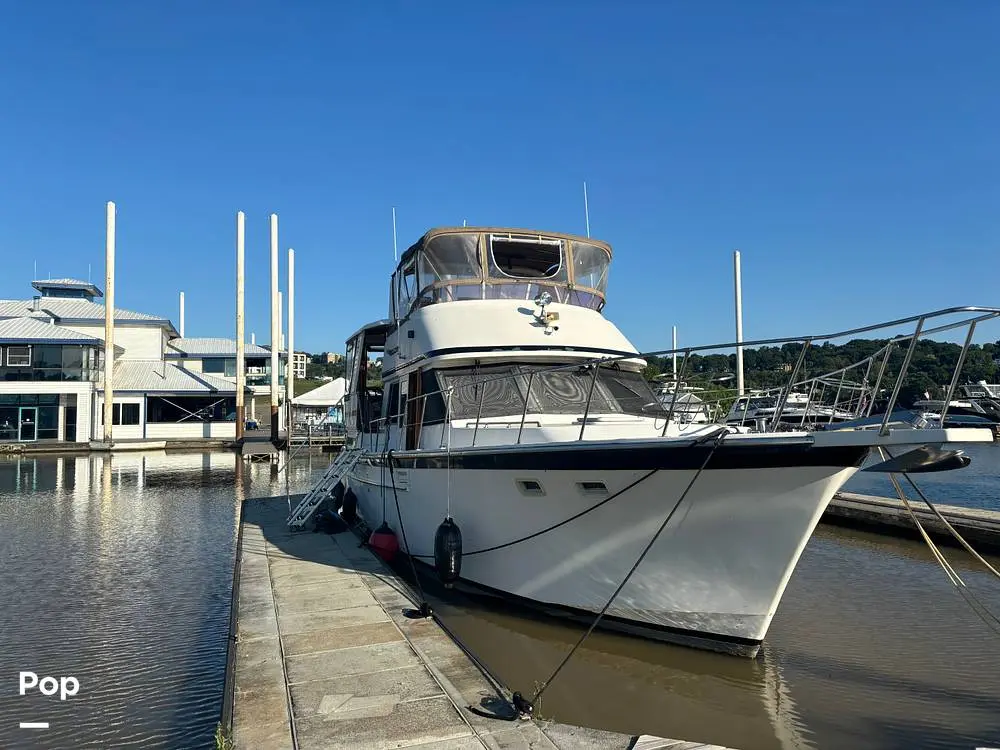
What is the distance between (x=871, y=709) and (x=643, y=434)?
10.7 ft

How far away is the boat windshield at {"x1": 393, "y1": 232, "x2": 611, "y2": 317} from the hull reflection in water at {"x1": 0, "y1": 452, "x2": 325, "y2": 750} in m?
5.21

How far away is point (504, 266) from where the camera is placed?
33.4ft

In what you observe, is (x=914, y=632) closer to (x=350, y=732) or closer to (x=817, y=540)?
(x=817, y=540)

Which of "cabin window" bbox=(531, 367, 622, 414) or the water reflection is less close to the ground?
"cabin window" bbox=(531, 367, 622, 414)

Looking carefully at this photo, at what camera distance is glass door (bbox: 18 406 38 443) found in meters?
33.7

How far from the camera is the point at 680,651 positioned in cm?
657

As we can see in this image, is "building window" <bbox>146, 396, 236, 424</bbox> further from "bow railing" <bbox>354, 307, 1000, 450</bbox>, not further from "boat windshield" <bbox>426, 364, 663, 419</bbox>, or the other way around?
"boat windshield" <bbox>426, 364, 663, 419</bbox>

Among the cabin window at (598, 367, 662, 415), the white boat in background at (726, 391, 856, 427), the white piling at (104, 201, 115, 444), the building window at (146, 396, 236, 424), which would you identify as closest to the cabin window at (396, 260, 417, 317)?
the cabin window at (598, 367, 662, 415)

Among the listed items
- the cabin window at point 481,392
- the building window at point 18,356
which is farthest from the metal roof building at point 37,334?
the cabin window at point 481,392

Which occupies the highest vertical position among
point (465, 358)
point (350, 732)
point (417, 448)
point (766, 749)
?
point (465, 358)

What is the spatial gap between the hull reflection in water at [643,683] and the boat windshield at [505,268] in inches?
182

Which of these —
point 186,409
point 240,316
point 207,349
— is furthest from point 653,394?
point 207,349

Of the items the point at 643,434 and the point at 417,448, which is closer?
the point at 643,434

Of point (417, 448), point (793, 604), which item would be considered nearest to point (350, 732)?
point (417, 448)
